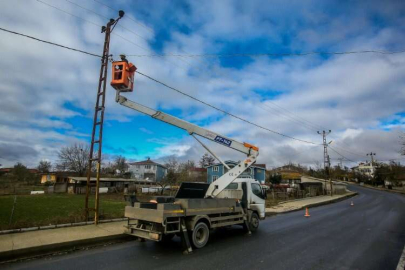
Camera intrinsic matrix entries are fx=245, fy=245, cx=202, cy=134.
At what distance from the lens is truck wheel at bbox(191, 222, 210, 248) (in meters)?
7.31

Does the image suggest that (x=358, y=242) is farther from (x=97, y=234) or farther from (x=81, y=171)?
(x=81, y=171)

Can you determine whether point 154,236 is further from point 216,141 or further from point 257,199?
point 257,199

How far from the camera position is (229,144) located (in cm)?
1014

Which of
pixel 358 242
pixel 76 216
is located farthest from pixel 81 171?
pixel 358 242

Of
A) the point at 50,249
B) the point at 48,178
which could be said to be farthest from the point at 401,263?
the point at 48,178

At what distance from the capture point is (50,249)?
22.1 ft

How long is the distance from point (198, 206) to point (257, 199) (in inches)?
158

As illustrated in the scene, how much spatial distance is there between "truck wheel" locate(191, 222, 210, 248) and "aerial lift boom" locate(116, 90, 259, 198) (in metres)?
2.03

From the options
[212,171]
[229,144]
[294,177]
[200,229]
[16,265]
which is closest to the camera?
[16,265]

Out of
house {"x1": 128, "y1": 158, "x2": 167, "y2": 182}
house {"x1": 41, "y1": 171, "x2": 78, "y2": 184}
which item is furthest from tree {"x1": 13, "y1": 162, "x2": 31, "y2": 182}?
house {"x1": 128, "y1": 158, "x2": 167, "y2": 182}

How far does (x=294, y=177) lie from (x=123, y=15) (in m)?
73.5

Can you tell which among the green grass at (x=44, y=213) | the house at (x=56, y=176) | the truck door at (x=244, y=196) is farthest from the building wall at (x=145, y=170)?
the truck door at (x=244, y=196)

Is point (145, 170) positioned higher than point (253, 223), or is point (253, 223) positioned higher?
point (145, 170)

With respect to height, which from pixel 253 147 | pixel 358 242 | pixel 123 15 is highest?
pixel 123 15
